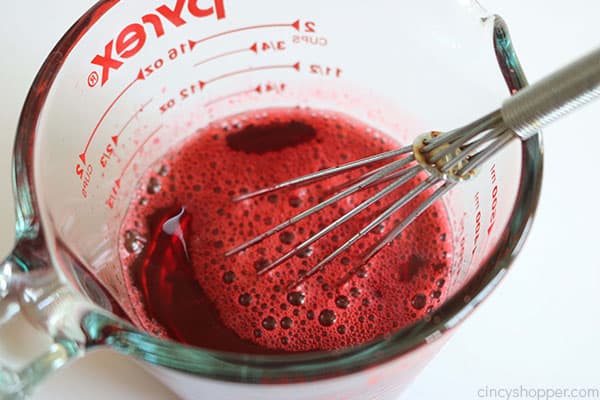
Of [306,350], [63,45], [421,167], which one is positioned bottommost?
[306,350]

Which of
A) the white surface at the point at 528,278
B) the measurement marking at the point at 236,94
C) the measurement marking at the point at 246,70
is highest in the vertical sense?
the measurement marking at the point at 246,70

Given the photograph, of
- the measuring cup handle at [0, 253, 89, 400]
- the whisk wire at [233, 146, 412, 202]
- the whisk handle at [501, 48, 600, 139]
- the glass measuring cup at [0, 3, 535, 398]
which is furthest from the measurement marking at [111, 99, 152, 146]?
the whisk handle at [501, 48, 600, 139]

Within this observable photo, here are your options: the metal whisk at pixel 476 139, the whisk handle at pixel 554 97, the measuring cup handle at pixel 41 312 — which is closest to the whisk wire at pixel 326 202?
the metal whisk at pixel 476 139

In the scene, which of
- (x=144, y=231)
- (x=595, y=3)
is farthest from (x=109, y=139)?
(x=595, y=3)

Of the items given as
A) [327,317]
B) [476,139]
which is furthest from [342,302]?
[476,139]

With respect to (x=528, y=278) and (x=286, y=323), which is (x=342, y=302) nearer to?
(x=286, y=323)

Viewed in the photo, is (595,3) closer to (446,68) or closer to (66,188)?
(446,68)

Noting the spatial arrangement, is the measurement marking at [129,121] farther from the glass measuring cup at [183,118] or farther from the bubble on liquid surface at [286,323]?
the bubble on liquid surface at [286,323]
